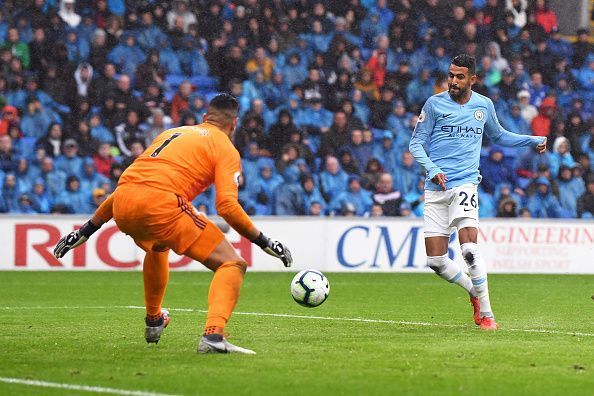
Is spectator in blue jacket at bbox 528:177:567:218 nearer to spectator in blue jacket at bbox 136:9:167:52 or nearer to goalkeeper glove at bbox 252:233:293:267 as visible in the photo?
spectator in blue jacket at bbox 136:9:167:52

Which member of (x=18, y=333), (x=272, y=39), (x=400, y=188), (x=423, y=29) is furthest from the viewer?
(x=423, y=29)

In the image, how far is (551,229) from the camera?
21812 mm

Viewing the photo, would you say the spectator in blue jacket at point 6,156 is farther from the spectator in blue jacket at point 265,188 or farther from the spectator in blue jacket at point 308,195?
the spectator in blue jacket at point 308,195

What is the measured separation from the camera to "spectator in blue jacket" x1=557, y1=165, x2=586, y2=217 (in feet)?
78.0

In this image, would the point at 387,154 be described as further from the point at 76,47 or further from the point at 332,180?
the point at 76,47

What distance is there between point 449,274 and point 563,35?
19086mm

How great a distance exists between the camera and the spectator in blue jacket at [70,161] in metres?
21.0

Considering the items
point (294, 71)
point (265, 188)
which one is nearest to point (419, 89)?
point (294, 71)

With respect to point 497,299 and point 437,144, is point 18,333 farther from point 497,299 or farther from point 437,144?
point 497,299

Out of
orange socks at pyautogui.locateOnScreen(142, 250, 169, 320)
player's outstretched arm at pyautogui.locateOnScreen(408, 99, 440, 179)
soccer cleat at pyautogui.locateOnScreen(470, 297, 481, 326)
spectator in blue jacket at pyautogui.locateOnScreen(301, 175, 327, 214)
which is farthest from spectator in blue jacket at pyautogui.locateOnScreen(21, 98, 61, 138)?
orange socks at pyautogui.locateOnScreen(142, 250, 169, 320)

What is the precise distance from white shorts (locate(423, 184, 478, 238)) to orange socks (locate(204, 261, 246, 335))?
129 inches

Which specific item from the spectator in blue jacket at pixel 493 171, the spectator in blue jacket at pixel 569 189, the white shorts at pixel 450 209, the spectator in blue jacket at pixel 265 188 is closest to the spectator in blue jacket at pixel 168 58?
the spectator in blue jacket at pixel 265 188

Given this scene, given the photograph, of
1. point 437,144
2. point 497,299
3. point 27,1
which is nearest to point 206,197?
point 27,1

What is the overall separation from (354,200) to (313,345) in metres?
13.0
